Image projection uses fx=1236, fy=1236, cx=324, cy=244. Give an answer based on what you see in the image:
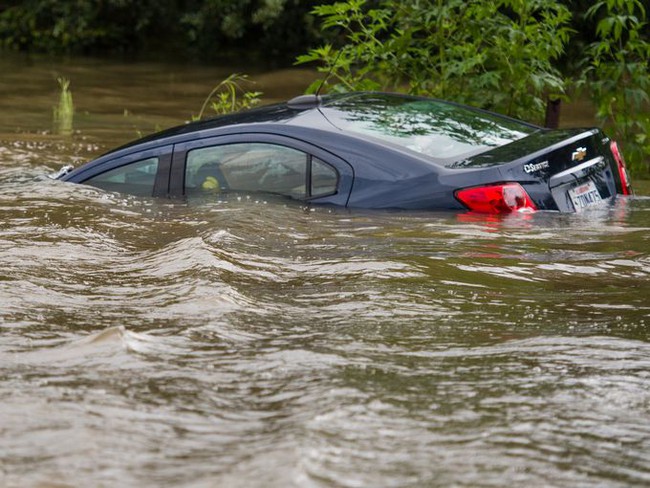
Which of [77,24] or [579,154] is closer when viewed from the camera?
[579,154]

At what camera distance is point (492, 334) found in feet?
14.6

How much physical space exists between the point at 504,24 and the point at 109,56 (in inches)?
628

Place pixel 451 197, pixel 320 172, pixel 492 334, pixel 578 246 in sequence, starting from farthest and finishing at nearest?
pixel 320 172 → pixel 451 197 → pixel 578 246 → pixel 492 334

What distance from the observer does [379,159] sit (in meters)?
6.55

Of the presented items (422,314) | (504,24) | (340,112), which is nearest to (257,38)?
(504,24)

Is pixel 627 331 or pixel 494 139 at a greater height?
pixel 494 139

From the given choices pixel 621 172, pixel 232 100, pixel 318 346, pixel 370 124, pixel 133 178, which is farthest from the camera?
pixel 232 100

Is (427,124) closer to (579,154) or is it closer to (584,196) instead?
(579,154)

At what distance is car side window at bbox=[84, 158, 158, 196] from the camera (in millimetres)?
7348

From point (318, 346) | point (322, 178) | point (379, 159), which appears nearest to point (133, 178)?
point (322, 178)

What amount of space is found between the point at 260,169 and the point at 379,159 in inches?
30.3

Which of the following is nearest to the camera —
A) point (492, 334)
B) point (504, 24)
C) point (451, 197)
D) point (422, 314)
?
point (492, 334)

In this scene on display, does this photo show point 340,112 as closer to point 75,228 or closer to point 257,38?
point 75,228

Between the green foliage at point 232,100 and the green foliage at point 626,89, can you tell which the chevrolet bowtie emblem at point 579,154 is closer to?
the green foliage at point 626,89
